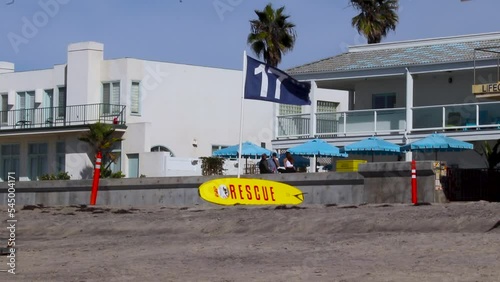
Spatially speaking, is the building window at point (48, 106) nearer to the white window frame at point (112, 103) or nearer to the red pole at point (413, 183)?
the white window frame at point (112, 103)

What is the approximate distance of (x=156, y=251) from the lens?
15.3 metres

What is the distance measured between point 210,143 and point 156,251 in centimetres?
3509

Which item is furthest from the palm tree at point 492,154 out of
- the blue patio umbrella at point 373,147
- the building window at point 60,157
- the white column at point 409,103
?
the building window at point 60,157

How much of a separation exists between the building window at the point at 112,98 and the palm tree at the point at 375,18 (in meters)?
14.2

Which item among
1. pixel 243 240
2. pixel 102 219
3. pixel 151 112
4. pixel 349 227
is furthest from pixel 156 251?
pixel 151 112

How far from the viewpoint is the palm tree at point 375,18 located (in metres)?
54.4

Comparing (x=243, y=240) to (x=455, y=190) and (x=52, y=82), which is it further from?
(x=52, y=82)

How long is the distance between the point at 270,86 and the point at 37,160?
27.1m

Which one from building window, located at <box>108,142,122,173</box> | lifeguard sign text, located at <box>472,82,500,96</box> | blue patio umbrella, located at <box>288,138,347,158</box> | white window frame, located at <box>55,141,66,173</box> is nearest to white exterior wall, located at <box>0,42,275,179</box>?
building window, located at <box>108,142,122,173</box>

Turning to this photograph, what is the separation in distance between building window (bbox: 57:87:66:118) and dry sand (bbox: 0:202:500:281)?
29207mm

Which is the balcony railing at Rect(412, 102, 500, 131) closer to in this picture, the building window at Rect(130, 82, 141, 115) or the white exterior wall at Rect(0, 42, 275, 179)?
the white exterior wall at Rect(0, 42, 275, 179)

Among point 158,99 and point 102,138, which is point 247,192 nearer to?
point 102,138

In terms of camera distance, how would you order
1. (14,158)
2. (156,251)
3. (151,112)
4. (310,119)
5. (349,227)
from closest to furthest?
1. (156,251)
2. (349,227)
3. (310,119)
4. (151,112)
5. (14,158)

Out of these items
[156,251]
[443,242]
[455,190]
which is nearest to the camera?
[443,242]
